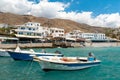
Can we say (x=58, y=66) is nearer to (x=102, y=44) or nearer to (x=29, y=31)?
(x=29, y=31)

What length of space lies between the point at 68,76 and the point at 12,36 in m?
77.5

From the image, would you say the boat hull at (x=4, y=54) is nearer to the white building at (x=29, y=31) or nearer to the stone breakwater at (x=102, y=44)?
the white building at (x=29, y=31)

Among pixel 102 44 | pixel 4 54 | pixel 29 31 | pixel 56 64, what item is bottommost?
pixel 102 44

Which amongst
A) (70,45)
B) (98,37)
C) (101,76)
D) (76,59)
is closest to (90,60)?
(76,59)

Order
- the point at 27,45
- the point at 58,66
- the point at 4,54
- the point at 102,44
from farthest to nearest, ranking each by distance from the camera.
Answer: the point at 102,44 < the point at 27,45 < the point at 4,54 < the point at 58,66

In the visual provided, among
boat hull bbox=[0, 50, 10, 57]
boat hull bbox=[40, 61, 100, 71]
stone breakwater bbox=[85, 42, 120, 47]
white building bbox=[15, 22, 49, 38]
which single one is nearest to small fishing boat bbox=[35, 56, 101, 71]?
boat hull bbox=[40, 61, 100, 71]

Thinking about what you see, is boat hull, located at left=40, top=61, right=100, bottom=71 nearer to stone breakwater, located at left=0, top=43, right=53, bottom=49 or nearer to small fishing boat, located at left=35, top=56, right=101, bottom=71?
small fishing boat, located at left=35, top=56, right=101, bottom=71

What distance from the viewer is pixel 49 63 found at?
30594 millimetres

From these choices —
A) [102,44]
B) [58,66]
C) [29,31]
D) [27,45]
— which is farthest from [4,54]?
[102,44]

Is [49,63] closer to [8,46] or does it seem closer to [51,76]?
[51,76]

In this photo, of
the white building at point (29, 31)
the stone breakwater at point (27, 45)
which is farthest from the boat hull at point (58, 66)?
the white building at point (29, 31)

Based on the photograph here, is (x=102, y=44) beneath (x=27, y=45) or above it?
beneath

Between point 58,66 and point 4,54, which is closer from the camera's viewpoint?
point 58,66

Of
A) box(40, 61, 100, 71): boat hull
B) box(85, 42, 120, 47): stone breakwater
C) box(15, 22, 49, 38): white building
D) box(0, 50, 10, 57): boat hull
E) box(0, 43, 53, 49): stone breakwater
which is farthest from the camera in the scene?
box(85, 42, 120, 47): stone breakwater
